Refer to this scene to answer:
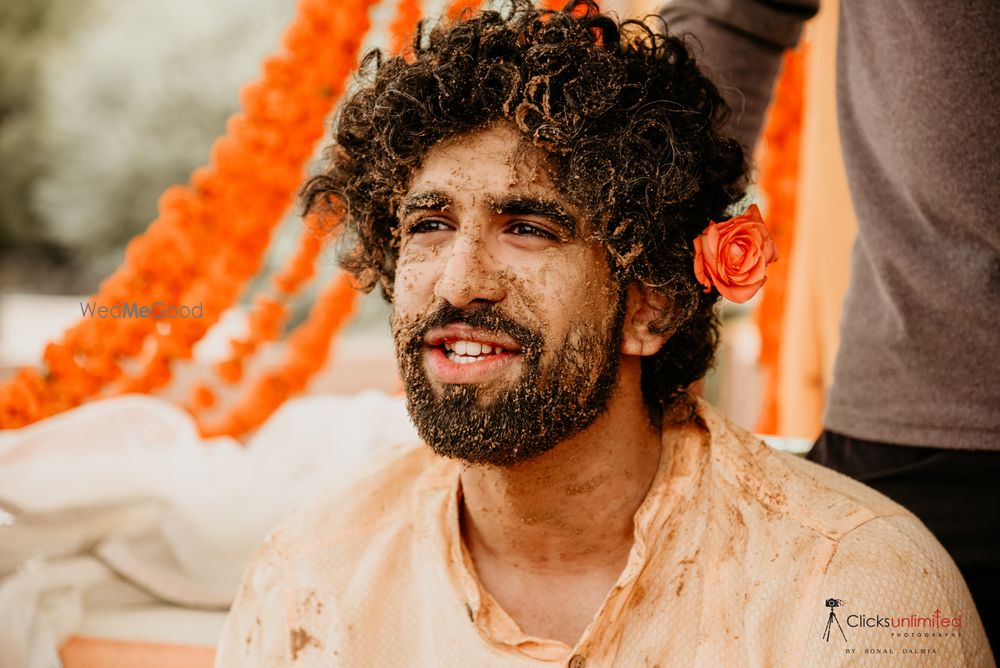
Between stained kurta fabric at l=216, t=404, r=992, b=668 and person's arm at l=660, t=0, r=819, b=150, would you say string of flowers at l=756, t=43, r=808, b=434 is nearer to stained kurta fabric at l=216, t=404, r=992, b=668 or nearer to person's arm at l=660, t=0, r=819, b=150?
person's arm at l=660, t=0, r=819, b=150

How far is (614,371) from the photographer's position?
1869 millimetres

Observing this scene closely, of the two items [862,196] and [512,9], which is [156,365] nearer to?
[512,9]

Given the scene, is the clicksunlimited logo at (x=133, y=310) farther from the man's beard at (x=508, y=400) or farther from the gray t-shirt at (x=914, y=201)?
the gray t-shirt at (x=914, y=201)

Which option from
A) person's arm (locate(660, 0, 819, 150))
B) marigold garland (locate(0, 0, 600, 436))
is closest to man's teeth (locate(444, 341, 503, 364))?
person's arm (locate(660, 0, 819, 150))

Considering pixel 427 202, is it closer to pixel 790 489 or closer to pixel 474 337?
pixel 474 337

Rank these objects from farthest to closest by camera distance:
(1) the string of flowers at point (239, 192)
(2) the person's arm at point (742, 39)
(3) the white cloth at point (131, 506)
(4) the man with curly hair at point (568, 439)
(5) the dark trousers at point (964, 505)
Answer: (1) the string of flowers at point (239, 192), (3) the white cloth at point (131, 506), (2) the person's arm at point (742, 39), (5) the dark trousers at point (964, 505), (4) the man with curly hair at point (568, 439)

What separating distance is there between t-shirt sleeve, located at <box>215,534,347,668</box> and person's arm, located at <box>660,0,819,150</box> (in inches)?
63.5

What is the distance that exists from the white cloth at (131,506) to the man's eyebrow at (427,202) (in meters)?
0.72

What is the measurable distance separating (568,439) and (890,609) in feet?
2.20

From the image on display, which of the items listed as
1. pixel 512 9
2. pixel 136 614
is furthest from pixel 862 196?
pixel 136 614

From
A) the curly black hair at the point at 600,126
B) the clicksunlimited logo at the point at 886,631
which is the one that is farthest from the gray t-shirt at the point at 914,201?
the clicksunlimited logo at the point at 886,631

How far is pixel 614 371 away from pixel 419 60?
87 centimetres

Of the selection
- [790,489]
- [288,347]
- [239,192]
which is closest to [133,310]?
[239,192]

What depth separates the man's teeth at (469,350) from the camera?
175 centimetres
